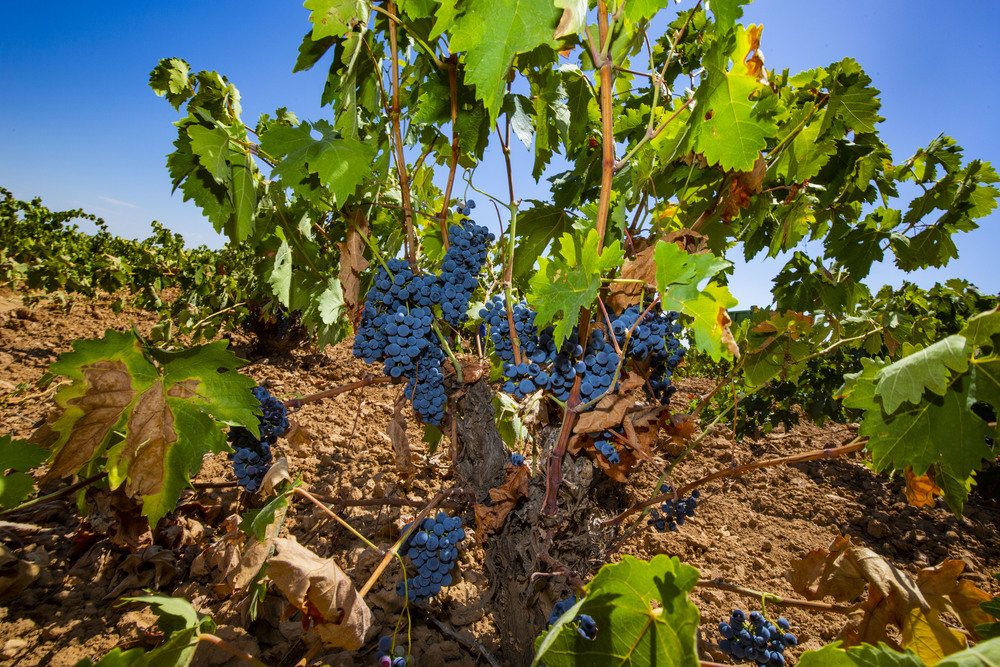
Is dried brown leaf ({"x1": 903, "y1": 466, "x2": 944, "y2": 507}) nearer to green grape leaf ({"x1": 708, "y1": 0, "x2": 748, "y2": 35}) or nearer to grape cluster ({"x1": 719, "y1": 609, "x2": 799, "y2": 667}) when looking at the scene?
grape cluster ({"x1": 719, "y1": 609, "x2": 799, "y2": 667})

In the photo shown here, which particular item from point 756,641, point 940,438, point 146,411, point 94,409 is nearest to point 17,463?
point 94,409

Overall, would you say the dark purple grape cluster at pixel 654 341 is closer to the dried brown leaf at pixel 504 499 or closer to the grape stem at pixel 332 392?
the dried brown leaf at pixel 504 499

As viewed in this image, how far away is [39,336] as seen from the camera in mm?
4215

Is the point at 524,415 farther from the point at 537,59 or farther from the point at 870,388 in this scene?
the point at 537,59

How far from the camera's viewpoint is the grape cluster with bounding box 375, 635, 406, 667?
1270mm

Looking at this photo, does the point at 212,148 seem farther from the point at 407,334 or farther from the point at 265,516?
the point at 265,516

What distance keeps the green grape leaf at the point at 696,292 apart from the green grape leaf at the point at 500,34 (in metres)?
0.51

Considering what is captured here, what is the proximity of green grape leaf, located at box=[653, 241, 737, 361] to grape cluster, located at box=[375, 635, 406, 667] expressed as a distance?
124 cm

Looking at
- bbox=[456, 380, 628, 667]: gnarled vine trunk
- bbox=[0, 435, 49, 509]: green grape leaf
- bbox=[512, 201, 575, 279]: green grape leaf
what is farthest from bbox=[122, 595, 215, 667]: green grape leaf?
bbox=[512, 201, 575, 279]: green grape leaf

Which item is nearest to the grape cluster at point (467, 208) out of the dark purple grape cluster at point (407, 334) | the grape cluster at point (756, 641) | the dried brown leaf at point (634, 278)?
the dark purple grape cluster at point (407, 334)

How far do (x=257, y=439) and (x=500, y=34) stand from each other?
1428 millimetres

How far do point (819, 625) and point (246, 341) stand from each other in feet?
19.4

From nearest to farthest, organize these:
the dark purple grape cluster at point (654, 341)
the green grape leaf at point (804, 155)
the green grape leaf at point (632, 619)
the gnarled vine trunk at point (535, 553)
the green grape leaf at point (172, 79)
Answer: the green grape leaf at point (632, 619), the dark purple grape cluster at point (654, 341), the gnarled vine trunk at point (535, 553), the green grape leaf at point (804, 155), the green grape leaf at point (172, 79)

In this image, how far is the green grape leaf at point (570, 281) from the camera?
3.38 feet
